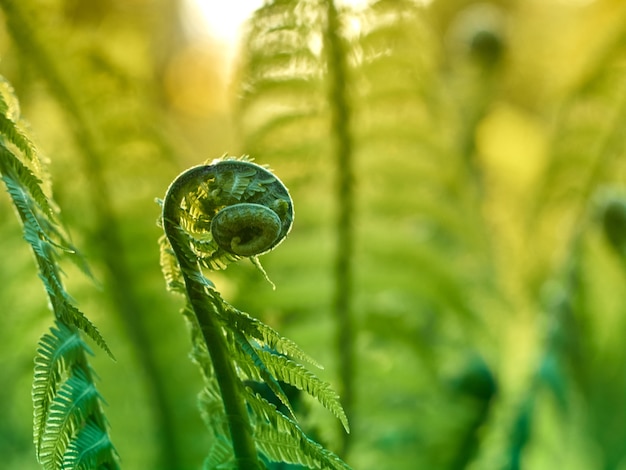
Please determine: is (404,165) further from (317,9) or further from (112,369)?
(112,369)

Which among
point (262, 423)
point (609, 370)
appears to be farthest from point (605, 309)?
point (262, 423)

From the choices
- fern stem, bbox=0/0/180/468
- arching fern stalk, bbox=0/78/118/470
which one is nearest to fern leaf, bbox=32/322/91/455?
arching fern stalk, bbox=0/78/118/470

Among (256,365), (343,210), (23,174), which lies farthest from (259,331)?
(343,210)

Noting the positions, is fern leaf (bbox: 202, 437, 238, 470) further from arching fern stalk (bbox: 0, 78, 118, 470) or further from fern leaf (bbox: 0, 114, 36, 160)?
fern leaf (bbox: 0, 114, 36, 160)

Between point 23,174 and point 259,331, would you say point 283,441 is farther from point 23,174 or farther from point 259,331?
point 23,174

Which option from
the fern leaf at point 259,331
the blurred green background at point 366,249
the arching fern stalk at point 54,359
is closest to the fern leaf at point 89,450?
the arching fern stalk at point 54,359
